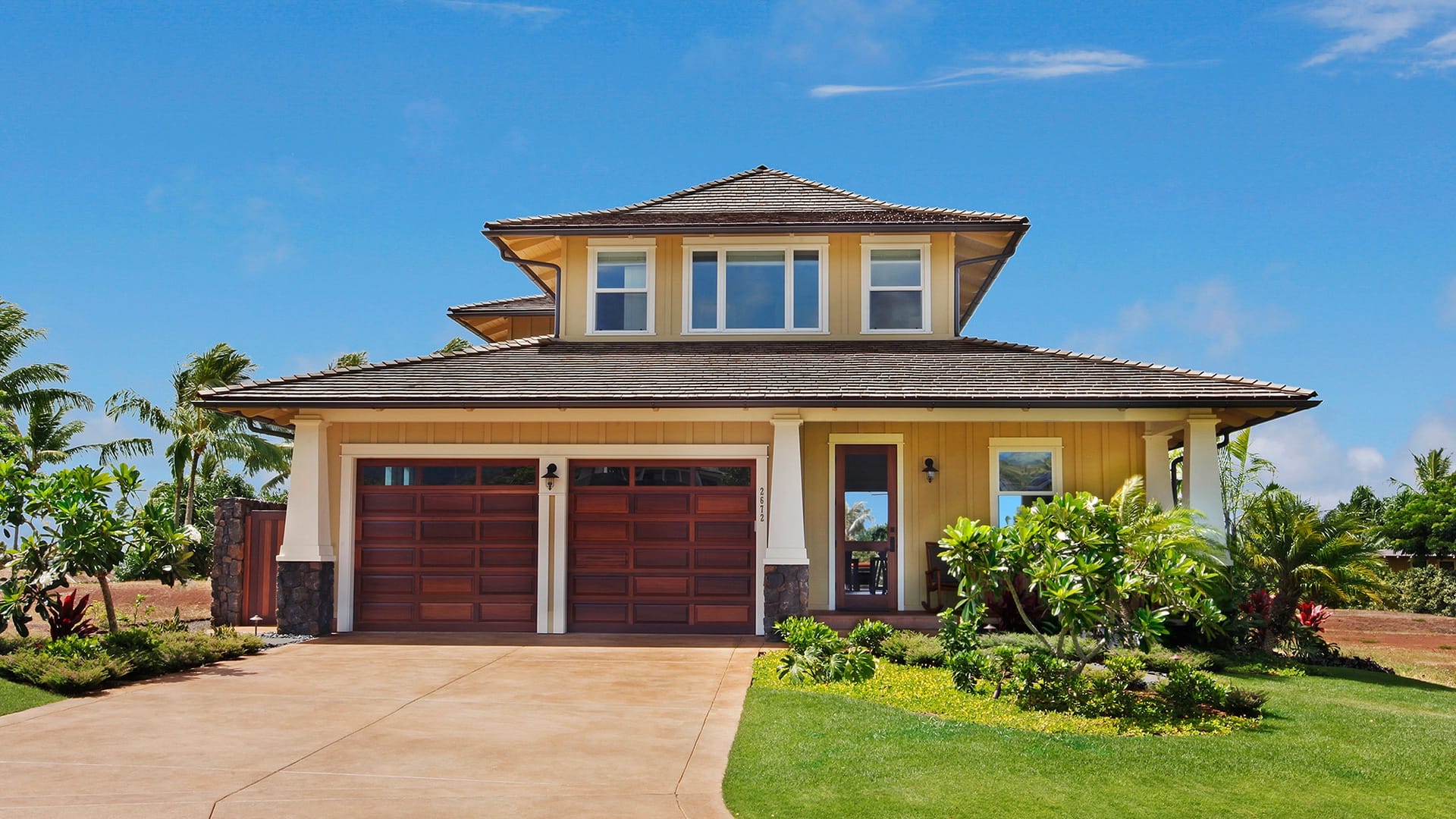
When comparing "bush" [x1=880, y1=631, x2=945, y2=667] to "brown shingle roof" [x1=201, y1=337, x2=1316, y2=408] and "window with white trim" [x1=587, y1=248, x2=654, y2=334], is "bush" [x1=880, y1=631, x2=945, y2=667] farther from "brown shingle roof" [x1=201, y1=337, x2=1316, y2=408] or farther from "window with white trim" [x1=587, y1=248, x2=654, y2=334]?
"window with white trim" [x1=587, y1=248, x2=654, y2=334]

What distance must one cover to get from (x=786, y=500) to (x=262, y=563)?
7512 mm

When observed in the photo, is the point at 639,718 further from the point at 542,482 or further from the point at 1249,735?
the point at 542,482

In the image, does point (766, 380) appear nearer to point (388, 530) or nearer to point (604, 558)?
point (604, 558)

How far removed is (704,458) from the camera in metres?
15.4

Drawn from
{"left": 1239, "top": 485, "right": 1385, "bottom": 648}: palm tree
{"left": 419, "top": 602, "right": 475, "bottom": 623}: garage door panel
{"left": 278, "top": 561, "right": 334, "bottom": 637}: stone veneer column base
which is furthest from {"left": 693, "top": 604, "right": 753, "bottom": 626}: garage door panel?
{"left": 1239, "top": 485, "right": 1385, "bottom": 648}: palm tree

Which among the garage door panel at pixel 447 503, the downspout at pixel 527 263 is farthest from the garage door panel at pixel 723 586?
the downspout at pixel 527 263

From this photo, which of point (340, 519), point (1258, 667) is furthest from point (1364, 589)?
point (340, 519)

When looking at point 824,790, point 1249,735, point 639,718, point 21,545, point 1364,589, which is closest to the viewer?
point 824,790

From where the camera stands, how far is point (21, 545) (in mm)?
12328

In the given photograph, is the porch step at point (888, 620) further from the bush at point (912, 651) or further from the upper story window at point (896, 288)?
the upper story window at point (896, 288)

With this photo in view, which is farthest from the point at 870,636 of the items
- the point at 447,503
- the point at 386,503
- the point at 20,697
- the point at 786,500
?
the point at 20,697

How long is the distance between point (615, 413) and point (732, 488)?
1.83 m

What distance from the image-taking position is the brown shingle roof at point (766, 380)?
46.6ft

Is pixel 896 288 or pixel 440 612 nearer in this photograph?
pixel 440 612
